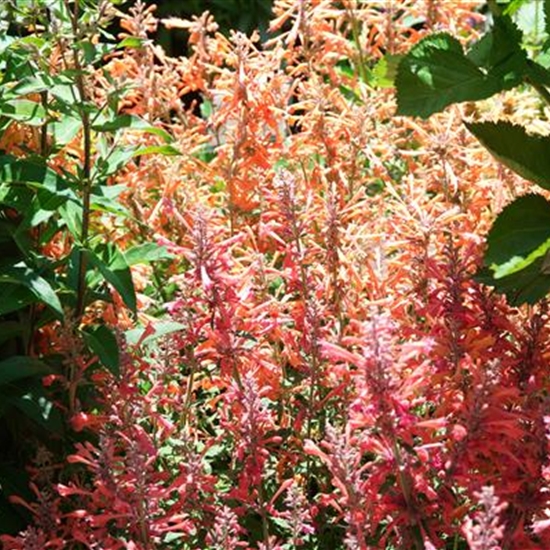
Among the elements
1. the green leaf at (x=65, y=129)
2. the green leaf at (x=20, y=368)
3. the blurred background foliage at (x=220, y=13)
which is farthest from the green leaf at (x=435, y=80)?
the blurred background foliage at (x=220, y=13)

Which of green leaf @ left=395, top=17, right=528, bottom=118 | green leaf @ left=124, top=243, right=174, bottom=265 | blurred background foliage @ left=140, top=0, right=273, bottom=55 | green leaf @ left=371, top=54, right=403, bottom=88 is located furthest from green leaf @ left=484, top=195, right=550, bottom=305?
blurred background foliage @ left=140, top=0, right=273, bottom=55

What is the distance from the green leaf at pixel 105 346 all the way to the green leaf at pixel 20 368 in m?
0.11

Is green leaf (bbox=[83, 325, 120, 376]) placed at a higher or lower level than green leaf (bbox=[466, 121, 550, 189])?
lower

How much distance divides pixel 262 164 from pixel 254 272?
1.51 feet

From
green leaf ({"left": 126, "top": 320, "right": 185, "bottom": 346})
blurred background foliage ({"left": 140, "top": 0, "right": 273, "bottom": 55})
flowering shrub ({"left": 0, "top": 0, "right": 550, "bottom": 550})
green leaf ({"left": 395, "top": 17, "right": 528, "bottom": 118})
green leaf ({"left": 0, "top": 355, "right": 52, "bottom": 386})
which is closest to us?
flowering shrub ({"left": 0, "top": 0, "right": 550, "bottom": 550})

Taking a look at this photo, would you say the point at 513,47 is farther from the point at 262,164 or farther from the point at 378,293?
the point at 262,164

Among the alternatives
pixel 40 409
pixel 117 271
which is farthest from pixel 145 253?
pixel 40 409

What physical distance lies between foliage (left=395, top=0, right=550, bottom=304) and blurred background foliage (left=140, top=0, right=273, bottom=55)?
5582 mm

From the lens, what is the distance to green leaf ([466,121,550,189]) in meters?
2.03

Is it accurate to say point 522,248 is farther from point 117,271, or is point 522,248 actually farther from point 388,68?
point 117,271

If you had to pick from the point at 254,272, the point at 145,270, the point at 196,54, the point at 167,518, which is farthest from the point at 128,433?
the point at 196,54

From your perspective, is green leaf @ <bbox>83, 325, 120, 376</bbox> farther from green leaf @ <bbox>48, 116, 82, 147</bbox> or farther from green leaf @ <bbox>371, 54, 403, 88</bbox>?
green leaf @ <bbox>371, 54, 403, 88</bbox>

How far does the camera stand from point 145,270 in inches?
111

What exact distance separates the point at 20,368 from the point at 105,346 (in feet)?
0.61
